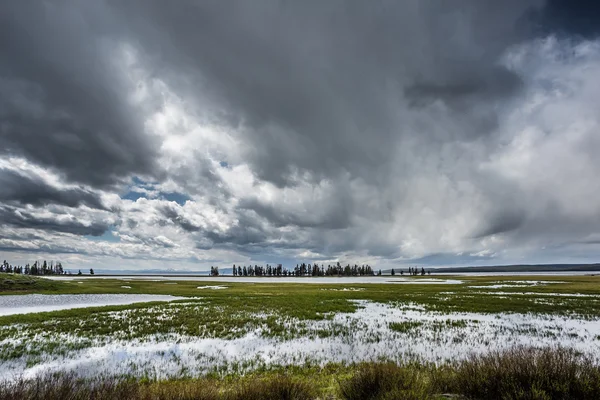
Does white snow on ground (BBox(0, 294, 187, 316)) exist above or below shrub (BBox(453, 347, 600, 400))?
below

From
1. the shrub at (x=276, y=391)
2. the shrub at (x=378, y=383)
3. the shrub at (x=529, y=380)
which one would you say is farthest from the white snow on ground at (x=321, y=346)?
the shrub at (x=529, y=380)

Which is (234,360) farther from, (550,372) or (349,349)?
(550,372)

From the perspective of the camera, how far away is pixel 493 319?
2777cm

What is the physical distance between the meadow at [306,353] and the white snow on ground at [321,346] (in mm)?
77

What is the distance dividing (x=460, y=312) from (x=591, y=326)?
34.6ft

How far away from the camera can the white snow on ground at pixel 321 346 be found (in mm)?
14539

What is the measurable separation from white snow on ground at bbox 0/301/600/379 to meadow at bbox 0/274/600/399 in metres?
0.08

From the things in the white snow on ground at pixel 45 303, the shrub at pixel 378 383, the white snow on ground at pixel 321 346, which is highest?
the shrub at pixel 378 383

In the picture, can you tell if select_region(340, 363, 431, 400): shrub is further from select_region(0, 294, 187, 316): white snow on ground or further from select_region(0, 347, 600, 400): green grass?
select_region(0, 294, 187, 316): white snow on ground

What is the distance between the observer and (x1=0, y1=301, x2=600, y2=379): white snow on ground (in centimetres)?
1454

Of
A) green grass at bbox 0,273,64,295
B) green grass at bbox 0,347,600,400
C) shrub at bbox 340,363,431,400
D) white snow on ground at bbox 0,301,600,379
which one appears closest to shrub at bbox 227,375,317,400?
green grass at bbox 0,347,600,400

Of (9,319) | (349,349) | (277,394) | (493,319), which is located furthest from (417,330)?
(9,319)

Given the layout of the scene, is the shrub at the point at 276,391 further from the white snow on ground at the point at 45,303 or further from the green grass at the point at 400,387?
the white snow on ground at the point at 45,303

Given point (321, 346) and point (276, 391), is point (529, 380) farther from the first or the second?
point (321, 346)
